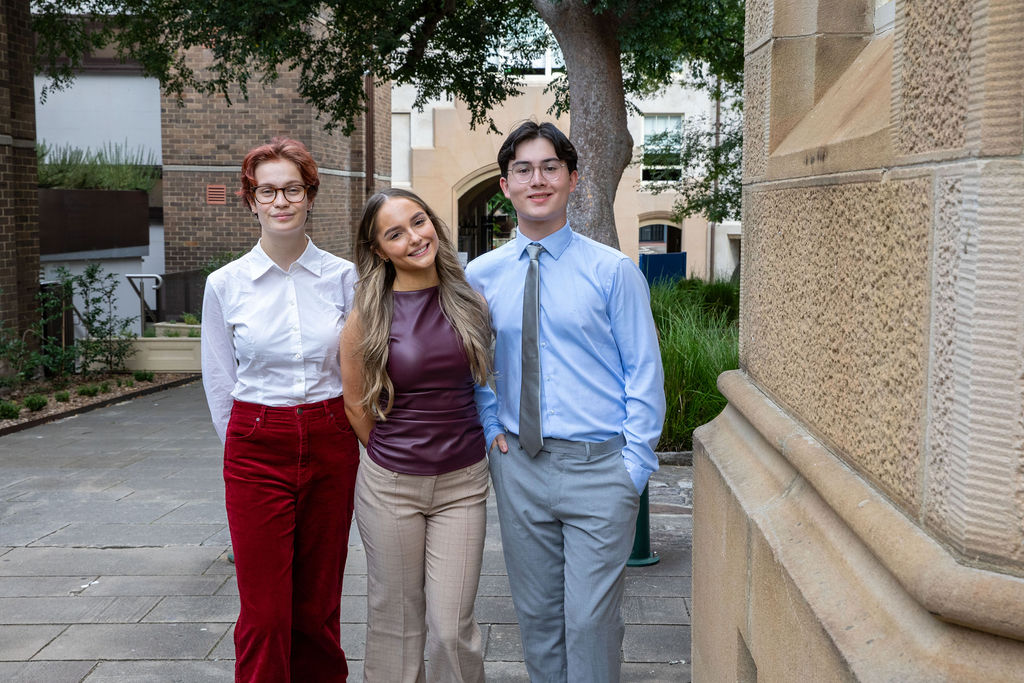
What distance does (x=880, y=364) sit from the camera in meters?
1.98

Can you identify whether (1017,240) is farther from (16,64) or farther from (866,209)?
(16,64)

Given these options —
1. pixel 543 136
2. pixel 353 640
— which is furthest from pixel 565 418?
pixel 353 640

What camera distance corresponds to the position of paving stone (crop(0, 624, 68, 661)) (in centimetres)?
439

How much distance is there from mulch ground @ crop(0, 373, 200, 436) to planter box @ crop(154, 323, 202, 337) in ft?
2.80

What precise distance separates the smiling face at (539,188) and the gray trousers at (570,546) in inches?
27.3

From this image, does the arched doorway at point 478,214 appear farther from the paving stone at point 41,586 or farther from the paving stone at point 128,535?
the paving stone at point 41,586

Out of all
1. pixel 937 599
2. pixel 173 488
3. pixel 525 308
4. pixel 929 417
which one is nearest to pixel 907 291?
pixel 929 417

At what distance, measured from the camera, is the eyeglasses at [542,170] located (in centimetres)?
312

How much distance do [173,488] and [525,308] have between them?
5.29 metres

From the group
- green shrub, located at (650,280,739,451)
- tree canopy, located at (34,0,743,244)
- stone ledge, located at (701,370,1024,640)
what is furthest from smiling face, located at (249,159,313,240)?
tree canopy, located at (34,0,743,244)

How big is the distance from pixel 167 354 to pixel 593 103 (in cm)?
834

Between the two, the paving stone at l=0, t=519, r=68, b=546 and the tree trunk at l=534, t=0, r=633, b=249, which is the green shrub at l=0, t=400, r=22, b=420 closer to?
the paving stone at l=0, t=519, r=68, b=546

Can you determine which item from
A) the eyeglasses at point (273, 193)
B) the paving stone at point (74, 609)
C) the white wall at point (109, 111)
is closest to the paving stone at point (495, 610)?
the paving stone at point (74, 609)

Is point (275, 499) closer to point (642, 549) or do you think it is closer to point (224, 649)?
point (224, 649)
